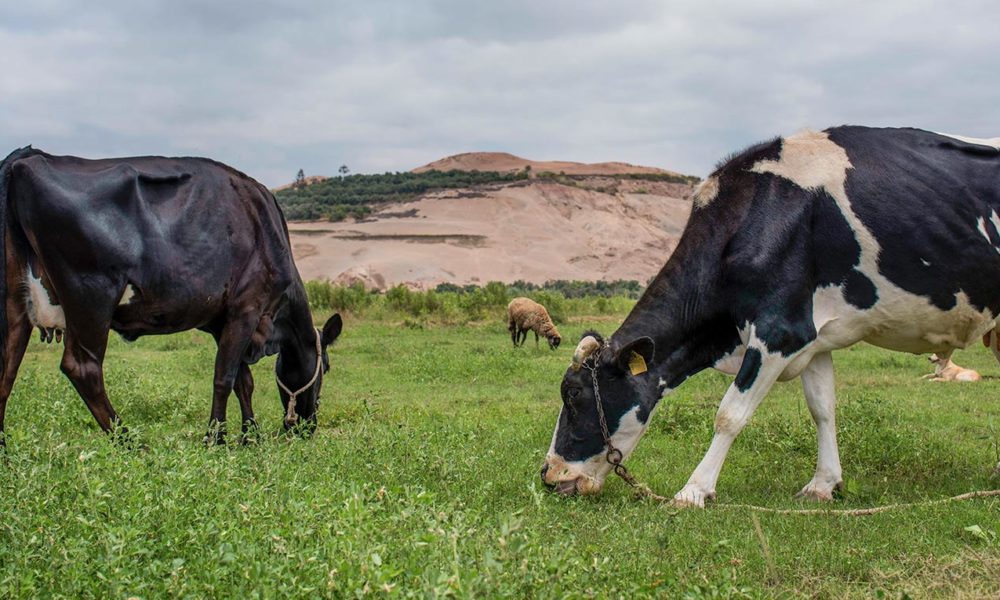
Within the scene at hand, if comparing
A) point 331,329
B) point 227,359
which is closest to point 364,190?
point 331,329

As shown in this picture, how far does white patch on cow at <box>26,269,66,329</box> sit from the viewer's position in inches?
282

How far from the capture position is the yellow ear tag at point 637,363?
665cm

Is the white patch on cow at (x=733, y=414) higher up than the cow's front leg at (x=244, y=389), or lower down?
higher up

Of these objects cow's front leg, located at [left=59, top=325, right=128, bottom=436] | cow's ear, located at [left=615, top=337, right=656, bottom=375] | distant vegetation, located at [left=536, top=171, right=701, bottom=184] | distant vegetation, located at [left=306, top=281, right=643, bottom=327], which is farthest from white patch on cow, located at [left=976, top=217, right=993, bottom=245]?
distant vegetation, located at [left=536, top=171, right=701, bottom=184]

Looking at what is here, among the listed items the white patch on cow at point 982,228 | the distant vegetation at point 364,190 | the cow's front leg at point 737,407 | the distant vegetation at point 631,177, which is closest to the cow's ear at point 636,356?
the cow's front leg at point 737,407

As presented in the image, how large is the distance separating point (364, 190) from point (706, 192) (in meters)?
75.0

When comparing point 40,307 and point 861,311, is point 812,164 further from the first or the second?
point 40,307

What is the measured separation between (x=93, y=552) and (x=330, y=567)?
1069 millimetres

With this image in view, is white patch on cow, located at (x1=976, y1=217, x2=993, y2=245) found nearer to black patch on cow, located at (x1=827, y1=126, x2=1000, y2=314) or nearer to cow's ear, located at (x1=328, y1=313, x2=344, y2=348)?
black patch on cow, located at (x1=827, y1=126, x2=1000, y2=314)

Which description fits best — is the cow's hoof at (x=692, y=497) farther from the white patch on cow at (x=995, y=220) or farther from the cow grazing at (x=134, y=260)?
the cow grazing at (x=134, y=260)

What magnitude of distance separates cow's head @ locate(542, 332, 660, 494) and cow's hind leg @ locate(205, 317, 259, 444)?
295 cm

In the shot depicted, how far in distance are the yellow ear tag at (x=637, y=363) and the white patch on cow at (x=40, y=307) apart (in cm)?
422

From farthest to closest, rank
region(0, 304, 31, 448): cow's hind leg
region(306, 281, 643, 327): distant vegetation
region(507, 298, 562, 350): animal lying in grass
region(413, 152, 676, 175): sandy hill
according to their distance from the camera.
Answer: region(413, 152, 676, 175): sandy hill < region(306, 281, 643, 327): distant vegetation < region(507, 298, 562, 350): animal lying in grass < region(0, 304, 31, 448): cow's hind leg

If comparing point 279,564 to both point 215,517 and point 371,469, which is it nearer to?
point 215,517
